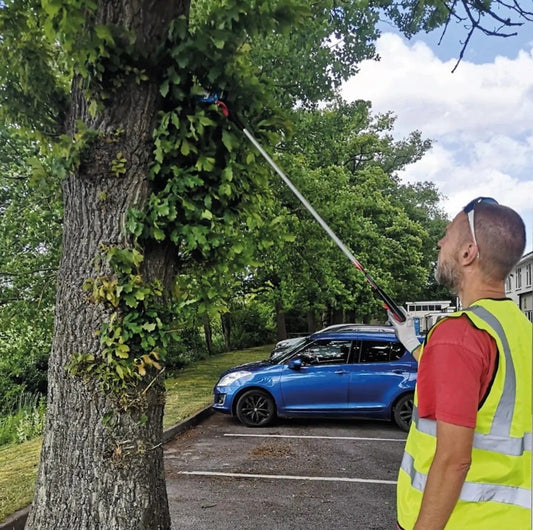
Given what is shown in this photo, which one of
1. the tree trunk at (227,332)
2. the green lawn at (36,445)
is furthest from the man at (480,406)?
the tree trunk at (227,332)

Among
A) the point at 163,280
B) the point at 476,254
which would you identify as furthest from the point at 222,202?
the point at 476,254

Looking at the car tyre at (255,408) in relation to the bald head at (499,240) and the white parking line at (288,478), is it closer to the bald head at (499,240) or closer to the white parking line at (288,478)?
the white parking line at (288,478)

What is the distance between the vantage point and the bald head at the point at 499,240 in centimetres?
157

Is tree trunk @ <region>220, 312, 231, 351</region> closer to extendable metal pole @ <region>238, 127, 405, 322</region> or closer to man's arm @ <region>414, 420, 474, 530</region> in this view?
extendable metal pole @ <region>238, 127, 405, 322</region>

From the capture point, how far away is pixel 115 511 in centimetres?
274

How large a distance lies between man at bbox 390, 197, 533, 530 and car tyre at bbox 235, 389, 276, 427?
22.1ft

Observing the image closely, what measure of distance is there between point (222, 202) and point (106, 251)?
746mm

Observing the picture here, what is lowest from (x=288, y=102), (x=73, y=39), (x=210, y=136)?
(x=210, y=136)

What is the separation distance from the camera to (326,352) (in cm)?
833

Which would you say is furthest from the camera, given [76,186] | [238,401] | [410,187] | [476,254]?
[410,187]

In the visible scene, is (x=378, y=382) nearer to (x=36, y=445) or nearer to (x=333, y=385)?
(x=333, y=385)

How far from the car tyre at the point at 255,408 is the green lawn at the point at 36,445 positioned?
100 centimetres

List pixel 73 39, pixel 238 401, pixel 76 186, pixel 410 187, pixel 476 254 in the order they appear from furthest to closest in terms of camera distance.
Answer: pixel 410 187 → pixel 238 401 → pixel 76 186 → pixel 73 39 → pixel 476 254

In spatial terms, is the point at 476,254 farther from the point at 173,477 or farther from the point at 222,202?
the point at 173,477
